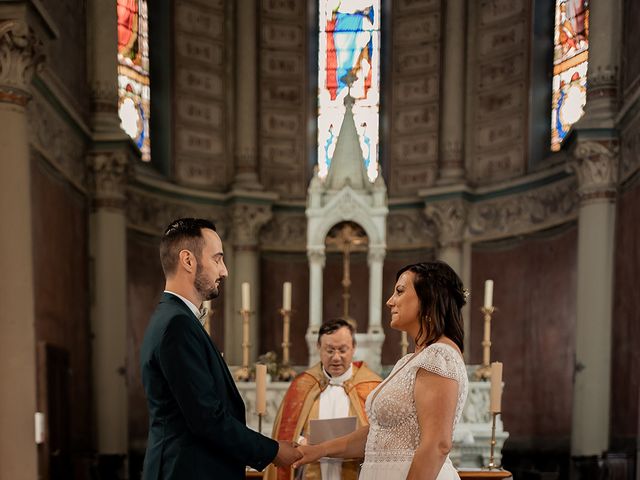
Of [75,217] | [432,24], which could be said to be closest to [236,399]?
[75,217]

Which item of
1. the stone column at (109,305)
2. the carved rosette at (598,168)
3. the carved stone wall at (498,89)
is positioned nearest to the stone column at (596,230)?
the carved rosette at (598,168)

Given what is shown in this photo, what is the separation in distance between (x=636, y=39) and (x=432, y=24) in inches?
171

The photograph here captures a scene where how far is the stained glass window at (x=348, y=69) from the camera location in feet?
41.5

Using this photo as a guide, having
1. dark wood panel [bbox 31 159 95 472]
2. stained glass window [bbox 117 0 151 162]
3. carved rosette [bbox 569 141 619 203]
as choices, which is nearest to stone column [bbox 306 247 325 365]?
dark wood panel [bbox 31 159 95 472]

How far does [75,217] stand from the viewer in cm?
895

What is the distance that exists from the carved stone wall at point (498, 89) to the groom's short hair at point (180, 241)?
8819 mm

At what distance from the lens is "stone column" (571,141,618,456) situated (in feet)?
27.7

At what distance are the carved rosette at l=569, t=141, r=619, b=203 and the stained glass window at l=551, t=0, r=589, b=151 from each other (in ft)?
6.45

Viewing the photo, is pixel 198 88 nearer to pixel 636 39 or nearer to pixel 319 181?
pixel 319 181

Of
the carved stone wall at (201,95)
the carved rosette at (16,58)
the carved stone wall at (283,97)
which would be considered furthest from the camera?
the carved stone wall at (283,97)

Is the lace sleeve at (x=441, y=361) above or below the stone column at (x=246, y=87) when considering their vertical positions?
below

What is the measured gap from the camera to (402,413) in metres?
3.03

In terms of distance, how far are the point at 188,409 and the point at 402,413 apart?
779 millimetres

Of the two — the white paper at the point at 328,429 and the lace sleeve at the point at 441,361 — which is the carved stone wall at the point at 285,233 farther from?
the lace sleeve at the point at 441,361
